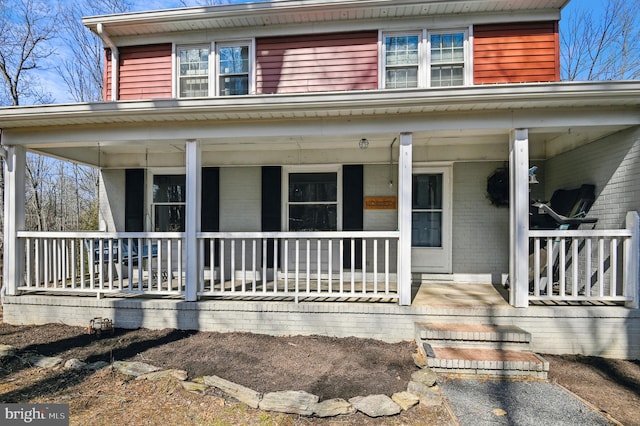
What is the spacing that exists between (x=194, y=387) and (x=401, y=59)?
569 cm

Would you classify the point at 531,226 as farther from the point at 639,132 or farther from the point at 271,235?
the point at 271,235

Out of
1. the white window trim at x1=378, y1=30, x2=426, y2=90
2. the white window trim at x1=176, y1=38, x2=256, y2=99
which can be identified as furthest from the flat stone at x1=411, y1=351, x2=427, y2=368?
the white window trim at x1=176, y1=38, x2=256, y2=99

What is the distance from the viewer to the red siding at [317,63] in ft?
19.1

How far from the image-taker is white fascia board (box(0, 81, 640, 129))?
3.61m

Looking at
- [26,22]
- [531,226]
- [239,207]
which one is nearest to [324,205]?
[239,207]

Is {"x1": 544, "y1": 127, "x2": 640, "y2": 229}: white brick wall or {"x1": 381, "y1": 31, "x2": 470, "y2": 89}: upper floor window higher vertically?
{"x1": 381, "y1": 31, "x2": 470, "y2": 89}: upper floor window

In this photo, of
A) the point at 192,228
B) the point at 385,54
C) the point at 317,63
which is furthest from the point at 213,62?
the point at 192,228

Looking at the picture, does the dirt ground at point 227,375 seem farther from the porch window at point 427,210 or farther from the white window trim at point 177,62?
the white window trim at point 177,62

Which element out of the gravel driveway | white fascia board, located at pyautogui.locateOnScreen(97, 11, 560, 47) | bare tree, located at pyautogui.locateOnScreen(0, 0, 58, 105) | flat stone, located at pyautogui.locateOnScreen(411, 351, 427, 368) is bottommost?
the gravel driveway

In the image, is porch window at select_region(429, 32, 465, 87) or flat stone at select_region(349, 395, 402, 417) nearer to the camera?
flat stone at select_region(349, 395, 402, 417)

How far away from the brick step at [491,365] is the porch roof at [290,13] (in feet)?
17.5

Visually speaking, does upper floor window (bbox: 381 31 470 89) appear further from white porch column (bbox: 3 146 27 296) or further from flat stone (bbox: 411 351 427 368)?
white porch column (bbox: 3 146 27 296)

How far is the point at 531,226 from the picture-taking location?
16.0 ft

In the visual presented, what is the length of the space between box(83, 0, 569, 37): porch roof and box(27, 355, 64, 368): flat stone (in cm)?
559
